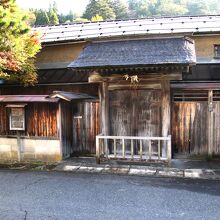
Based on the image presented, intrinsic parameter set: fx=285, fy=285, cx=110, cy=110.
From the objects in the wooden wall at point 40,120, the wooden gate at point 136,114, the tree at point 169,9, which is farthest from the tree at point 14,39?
the tree at point 169,9

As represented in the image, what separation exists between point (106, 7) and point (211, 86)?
159 ft

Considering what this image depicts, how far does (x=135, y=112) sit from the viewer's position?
11.3 m

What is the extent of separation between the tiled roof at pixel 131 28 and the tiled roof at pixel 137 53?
70cm

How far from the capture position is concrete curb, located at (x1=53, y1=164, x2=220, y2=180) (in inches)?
357

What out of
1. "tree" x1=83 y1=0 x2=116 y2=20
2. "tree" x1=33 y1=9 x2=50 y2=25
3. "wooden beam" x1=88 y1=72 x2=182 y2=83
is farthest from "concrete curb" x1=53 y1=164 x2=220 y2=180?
"tree" x1=83 y1=0 x2=116 y2=20

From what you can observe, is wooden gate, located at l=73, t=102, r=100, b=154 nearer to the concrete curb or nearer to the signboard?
the concrete curb

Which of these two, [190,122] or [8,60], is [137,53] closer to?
[190,122]

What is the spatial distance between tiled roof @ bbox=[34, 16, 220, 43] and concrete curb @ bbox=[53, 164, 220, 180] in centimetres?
558

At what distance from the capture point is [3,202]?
7105 millimetres

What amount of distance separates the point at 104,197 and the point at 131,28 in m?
8.98

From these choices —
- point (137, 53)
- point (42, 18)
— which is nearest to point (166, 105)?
point (137, 53)

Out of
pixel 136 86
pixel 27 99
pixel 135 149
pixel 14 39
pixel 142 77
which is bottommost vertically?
pixel 135 149

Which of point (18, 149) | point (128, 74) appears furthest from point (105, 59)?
point (18, 149)

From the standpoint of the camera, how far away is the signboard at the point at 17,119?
11.2 meters
